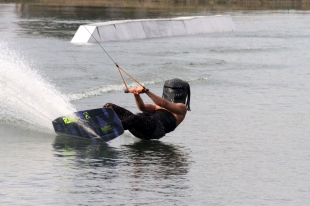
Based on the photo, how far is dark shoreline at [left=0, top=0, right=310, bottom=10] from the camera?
7025 cm

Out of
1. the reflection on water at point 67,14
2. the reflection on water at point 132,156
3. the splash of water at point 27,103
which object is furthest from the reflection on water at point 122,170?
the reflection on water at point 67,14

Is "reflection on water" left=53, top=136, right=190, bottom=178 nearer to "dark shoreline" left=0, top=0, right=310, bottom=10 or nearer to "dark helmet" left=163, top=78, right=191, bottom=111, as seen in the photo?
"dark helmet" left=163, top=78, right=191, bottom=111

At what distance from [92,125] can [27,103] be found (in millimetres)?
2492

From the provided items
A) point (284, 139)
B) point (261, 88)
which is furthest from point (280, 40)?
point (284, 139)

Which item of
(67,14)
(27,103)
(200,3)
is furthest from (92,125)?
(200,3)

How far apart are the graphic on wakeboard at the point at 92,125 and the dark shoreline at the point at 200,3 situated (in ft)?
183

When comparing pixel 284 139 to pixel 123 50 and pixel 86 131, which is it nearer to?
pixel 86 131

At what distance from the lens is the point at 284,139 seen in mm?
13398

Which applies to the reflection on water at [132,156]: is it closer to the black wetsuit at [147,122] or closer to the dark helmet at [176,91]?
the black wetsuit at [147,122]

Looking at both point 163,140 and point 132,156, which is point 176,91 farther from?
point 132,156

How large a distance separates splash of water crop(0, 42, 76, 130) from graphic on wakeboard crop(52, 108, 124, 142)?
2.92 feet

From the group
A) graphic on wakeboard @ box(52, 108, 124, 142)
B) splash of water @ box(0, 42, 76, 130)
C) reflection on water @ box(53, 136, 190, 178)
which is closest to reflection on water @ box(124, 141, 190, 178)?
reflection on water @ box(53, 136, 190, 178)

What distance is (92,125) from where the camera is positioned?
1230 centimetres

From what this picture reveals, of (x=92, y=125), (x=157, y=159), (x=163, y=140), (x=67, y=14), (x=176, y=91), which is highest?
(x=176, y=91)
